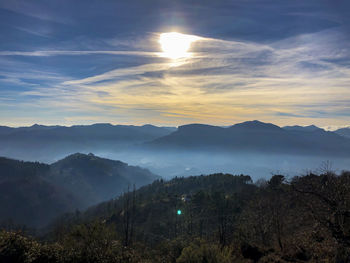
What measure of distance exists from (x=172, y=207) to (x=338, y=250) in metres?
134

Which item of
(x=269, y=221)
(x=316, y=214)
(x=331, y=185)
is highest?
(x=331, y=185)

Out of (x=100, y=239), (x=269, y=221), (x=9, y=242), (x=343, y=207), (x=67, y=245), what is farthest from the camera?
(x=269, y=221)

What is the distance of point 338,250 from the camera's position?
57.4ft

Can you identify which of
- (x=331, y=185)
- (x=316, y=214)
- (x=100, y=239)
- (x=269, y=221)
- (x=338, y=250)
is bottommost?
(x=269, y=221)

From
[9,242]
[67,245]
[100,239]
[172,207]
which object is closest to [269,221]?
[100,239]

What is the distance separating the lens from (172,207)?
145m

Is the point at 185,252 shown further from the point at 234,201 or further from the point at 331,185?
the point at 234,201

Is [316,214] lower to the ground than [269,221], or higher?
higher

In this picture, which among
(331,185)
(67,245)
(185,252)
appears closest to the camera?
(331,185)

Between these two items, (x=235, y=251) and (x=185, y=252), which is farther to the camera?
(x=235, y=251)

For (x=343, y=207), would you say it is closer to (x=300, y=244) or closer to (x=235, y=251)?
(x=300, y=244)

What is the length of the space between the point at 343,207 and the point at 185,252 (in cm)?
1375

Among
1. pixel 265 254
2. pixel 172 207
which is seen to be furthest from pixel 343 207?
pixel 172 207

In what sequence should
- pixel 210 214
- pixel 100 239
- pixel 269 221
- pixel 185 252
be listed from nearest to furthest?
1. pixel 185 252
2. pixel 100 239
3. pixel 269 221
4. pixel 210 214
